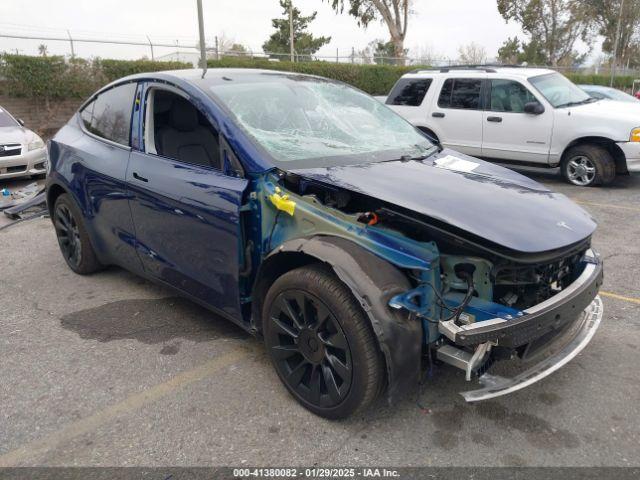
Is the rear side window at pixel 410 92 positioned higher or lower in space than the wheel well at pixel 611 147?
higher

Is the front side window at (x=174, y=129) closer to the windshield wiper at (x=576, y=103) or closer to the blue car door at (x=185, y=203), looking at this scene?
the blue car door at (x=185, y=203)

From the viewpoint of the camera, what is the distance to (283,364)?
2859mm

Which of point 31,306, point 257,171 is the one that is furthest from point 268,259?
point 31,306

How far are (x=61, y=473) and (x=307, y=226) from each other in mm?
1599

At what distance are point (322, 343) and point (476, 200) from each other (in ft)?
3.44

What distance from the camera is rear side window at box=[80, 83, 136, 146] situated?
3.95 meters

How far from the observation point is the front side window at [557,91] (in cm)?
844

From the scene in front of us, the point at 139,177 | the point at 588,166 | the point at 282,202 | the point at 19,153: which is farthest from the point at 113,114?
the point at 588,166

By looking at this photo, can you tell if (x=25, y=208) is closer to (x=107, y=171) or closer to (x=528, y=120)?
(x=107, y=171)

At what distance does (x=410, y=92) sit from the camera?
9883 mm

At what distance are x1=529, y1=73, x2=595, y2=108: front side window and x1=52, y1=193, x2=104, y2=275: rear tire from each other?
23.2ft

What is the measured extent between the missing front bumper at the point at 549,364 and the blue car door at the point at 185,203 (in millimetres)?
1414

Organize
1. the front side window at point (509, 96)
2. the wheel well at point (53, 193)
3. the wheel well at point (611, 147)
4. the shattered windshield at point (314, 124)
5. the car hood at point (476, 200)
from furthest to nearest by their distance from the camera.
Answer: the front side window at point (509, 96)
the wheel well at point (611, 147)
the wheel well at point (53, 193)
the shattered windshield at point (314, 124)
the car hood at point (476, 200)

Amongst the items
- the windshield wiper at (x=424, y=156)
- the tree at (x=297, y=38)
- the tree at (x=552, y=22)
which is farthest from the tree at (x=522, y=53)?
the windshield wiper at (x=424, y=156)
